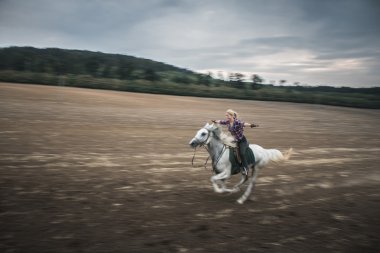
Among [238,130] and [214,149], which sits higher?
[238,130]

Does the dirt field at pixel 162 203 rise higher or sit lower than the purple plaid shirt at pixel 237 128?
lower

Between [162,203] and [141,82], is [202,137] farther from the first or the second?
[141,82]

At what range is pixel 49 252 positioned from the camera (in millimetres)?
5008

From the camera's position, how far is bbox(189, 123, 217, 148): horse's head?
25.4ft

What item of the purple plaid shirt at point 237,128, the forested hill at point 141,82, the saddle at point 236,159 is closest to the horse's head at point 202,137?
the purple plaid shirt at point 237,128

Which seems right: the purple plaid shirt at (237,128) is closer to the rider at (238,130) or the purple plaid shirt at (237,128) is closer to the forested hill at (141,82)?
the rider at (238,130)

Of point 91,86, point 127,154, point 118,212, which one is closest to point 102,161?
point 127,154

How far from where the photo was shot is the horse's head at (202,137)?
7.73m

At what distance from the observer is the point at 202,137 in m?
7.84

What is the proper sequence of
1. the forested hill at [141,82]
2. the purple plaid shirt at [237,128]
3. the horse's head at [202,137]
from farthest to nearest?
1. the forested hill at [141,82]
2. the purple plaid shirt at [237,128]
3. the horse's head at [202,137]

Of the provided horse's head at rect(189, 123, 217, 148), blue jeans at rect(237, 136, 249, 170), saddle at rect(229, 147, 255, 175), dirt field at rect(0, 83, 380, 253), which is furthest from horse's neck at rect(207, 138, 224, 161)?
dirt field at rect(0, 83, 380, 253)

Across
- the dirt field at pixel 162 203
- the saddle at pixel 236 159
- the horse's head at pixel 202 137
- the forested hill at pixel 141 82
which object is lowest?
the dirt field at pixel 162 203

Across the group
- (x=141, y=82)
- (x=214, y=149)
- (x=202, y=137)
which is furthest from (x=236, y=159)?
(x=141, y=82)

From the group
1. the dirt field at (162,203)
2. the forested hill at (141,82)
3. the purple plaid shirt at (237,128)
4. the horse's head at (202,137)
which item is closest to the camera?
the dirt field at (162,203)
